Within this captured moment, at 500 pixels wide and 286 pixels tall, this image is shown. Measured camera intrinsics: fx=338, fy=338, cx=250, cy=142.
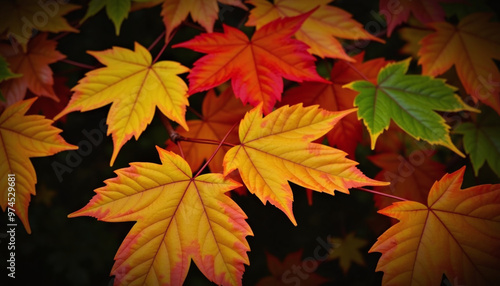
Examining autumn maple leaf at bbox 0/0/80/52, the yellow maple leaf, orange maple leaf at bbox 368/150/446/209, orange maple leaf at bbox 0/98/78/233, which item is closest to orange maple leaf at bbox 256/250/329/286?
the yellow maple leaf

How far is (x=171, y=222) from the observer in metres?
0.64

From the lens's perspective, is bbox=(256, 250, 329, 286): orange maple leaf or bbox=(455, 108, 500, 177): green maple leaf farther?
bbox=(256, 250, 329, 286): orange maple leaf

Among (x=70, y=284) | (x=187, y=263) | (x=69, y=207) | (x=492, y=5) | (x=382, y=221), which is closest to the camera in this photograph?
(x=187, y=263)

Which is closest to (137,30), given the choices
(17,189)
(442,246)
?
(17,189)

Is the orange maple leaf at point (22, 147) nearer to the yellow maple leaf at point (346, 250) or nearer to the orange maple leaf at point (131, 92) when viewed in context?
the orange maple leaf at point (131, 92)

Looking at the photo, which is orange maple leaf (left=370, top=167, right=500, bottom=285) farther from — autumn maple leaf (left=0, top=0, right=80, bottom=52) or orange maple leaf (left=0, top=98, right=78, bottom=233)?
autumn maple leaf (left=0, top=0, right=80, bottom=52)

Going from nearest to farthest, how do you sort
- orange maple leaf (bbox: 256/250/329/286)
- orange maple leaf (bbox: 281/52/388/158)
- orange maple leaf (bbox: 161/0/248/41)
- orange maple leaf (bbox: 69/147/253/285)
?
Answer: orange maple leaf (bbox: 69/147/253/285)
orange maple leaf (bbox: 281/52/388/158)
orange maple leaf (bbox: 161/0/248/41)
orange maple leaf (bbox: 256/250/329/286)

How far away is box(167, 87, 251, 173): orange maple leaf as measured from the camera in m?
0.87

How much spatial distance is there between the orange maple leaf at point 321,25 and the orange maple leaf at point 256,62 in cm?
9

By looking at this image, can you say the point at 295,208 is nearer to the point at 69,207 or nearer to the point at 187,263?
the point at 69,207

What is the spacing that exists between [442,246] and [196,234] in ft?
1.54

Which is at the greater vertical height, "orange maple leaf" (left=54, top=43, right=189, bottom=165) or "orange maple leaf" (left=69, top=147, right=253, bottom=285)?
"orange maple leaf" (left=54, top=43, right=189, bottom=165)

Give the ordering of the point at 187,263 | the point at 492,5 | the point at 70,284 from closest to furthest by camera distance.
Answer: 1. the point at 187,263
2. the point at 492,5
3. the point at 70,284

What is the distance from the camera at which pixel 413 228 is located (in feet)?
2.12
